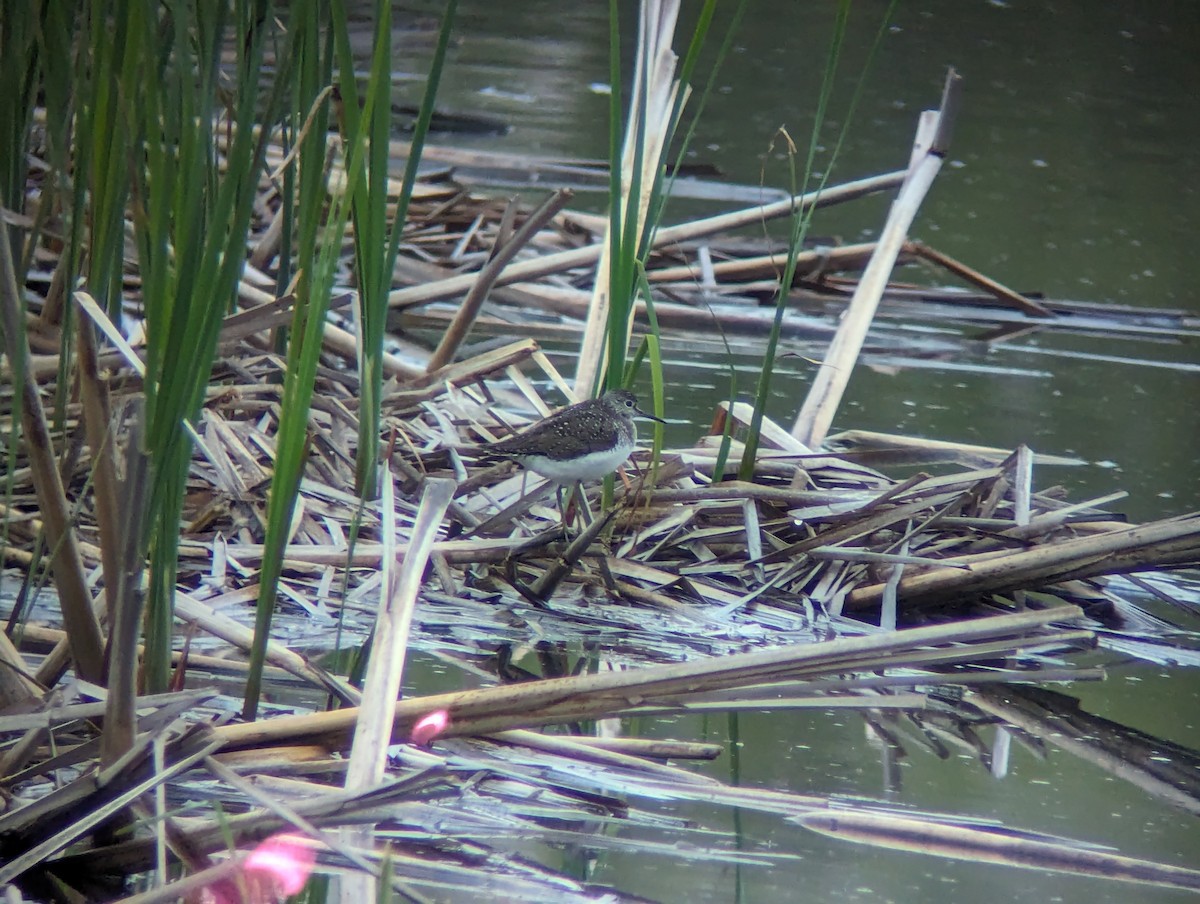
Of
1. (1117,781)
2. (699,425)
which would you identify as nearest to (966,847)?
(1117,781)

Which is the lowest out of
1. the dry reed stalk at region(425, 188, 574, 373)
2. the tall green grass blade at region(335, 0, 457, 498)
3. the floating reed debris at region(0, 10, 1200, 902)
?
the floating reed debris at region(0, 10, 1200, 902)

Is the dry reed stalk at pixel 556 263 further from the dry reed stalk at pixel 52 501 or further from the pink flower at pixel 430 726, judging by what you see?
the dry reed stalk at pixel 52 501

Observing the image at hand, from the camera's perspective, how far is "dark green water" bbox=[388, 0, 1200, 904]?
2.91 metres

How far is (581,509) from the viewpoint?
4277 millimetres

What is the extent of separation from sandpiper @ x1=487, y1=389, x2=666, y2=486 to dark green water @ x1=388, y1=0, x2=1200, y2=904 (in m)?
0.88

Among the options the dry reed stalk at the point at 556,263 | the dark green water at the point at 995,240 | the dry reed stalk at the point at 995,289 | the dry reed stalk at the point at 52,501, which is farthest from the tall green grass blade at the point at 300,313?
the dry reed stalk at the point at 995,289

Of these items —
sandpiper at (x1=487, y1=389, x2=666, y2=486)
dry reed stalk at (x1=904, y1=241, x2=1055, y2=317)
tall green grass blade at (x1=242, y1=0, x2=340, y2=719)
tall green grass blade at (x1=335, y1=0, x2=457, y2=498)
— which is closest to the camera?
tall green grass blade at (x1=242, y1=0, x2=340, y2=719)

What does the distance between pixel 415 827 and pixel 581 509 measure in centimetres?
169

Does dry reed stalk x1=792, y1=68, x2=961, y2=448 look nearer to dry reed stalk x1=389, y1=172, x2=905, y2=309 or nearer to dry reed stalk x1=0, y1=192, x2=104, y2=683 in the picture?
dry reed stalk x1=389, y1=172, x2=905, y2=309

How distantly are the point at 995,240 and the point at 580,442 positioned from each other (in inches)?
214

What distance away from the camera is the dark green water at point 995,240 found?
9.55 ft

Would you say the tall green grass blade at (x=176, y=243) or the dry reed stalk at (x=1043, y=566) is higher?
the tall green grass blade at (x=176, y=243)

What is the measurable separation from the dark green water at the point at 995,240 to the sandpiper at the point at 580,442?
34.7 inches

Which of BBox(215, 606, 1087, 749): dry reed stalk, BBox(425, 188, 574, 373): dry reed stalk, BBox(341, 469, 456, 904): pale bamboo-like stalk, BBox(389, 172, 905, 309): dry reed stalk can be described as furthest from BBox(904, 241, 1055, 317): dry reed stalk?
BBox(341, 469, 456, 904): pale bamboo-like stalk
